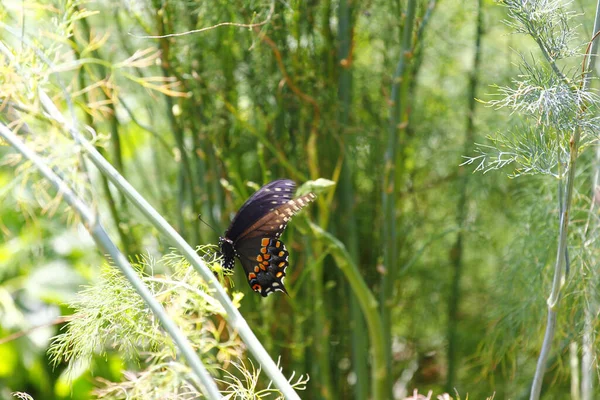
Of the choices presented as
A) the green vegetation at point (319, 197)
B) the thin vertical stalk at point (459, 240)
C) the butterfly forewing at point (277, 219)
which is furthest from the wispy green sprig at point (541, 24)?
the thin vertical stalk at point (459, 240)

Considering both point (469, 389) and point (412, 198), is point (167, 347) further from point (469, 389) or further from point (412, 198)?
point (469, 389)

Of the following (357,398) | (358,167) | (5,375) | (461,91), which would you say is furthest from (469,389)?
(5,375)

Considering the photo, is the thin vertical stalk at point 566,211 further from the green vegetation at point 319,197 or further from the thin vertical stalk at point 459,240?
the thin vertical stalk at point 459,240

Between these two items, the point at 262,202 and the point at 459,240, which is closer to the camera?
the point at 262,202

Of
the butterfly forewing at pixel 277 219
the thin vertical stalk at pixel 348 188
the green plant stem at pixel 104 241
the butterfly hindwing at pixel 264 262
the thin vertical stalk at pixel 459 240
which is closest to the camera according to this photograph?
the green plant stem at pixel 104 241

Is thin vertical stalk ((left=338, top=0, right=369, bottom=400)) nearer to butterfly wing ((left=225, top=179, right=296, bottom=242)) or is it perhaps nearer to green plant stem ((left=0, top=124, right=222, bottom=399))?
butterfly wing ((left=225, top=179, right=296, bottom=242))

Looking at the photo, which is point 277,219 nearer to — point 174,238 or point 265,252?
point 265,252

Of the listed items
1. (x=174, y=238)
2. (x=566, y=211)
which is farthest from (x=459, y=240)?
(x=174, y=238)

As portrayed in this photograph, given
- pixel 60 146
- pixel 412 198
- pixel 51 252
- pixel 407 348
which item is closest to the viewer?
pixel 60 146
